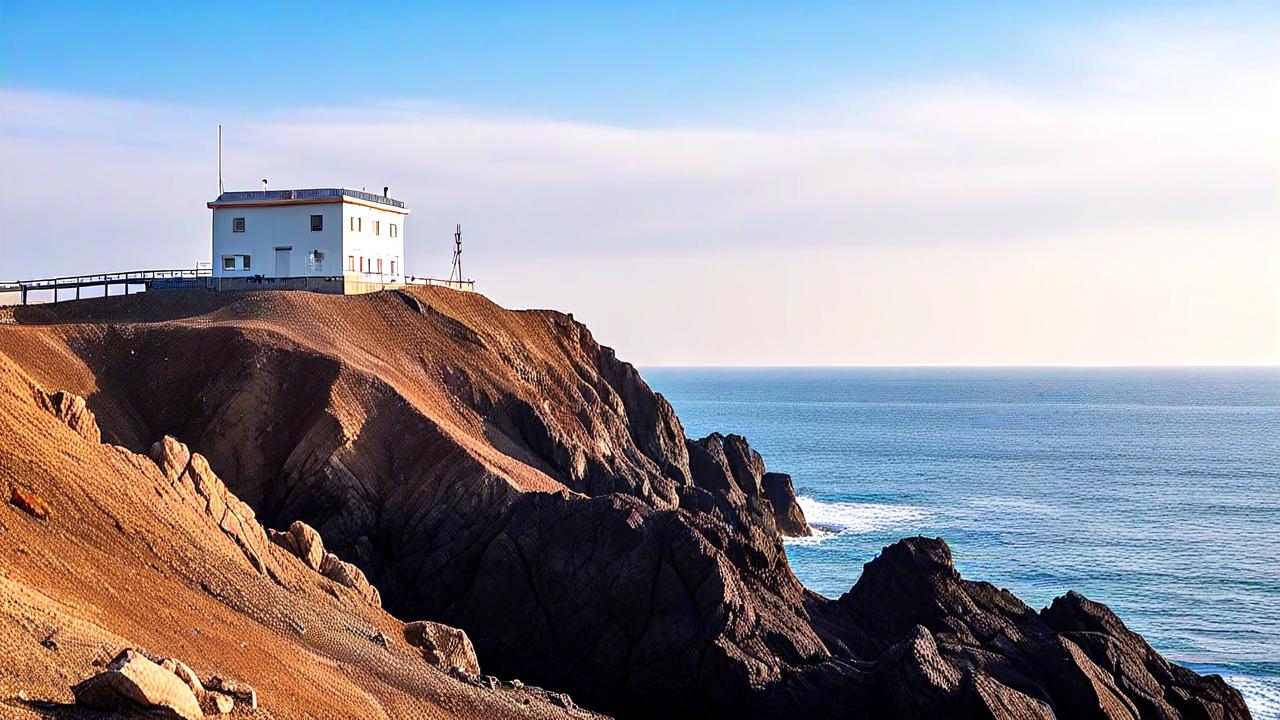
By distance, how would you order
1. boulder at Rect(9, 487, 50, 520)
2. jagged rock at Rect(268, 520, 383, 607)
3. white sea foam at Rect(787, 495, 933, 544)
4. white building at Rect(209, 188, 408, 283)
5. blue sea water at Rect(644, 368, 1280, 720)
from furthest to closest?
white sea foam at Rect(787, 495, 933, 544) < white building at Rect(209, 188, 408, 283) < blue sea water at Rect(644, 368, 1280, 720) < jagged rock at Rect(268, 520, 383, 607) < boulder at Rect(9, 487, 50, 520)

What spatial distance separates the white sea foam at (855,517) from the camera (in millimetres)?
87500

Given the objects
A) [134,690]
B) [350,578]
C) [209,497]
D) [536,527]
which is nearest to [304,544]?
[350,578]

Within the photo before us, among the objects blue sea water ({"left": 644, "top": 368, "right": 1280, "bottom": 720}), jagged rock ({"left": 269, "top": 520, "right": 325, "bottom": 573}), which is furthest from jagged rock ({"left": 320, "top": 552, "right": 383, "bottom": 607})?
blue sea water ({"left": 644, "top": 368, "right": 1280, "bottom": 720})

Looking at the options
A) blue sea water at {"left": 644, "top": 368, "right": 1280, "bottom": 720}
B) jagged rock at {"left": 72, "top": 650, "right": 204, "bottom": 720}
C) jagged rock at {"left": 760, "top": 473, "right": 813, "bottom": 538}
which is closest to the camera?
jagged rock at {"left": 72, "top": 650, "right": 204, "bottom": 720}

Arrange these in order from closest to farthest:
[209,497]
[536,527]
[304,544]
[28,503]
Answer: [28,503]
[209,497]
[304,544]
[536,527]

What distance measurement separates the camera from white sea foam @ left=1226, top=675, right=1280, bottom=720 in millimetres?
49750

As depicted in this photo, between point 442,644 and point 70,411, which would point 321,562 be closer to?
point 442,644

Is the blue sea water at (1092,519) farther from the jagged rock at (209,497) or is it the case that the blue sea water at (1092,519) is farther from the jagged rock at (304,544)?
the jagged rock at (209,497)

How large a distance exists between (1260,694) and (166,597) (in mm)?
40515

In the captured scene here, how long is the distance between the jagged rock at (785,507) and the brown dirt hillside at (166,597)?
4672cm

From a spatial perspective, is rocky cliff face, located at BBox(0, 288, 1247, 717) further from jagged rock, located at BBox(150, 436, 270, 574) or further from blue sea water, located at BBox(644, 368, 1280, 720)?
blue sea water, located at BBox(644, 368, 1280, 720)

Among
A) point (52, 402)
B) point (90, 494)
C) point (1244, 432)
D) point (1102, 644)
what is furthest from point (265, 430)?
point (1244, 432)

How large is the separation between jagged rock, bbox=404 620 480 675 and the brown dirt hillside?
594 millimetres

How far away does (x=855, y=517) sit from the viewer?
93.6 m
